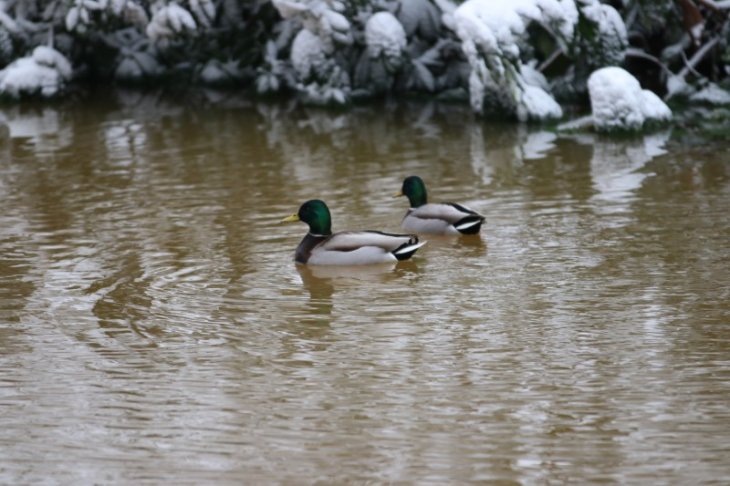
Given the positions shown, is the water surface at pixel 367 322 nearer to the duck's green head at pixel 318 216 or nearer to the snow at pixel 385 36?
the duck's green head at pixel 318 216

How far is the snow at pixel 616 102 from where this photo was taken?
1541 centimetres

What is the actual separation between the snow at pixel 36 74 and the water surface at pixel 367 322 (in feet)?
14.3

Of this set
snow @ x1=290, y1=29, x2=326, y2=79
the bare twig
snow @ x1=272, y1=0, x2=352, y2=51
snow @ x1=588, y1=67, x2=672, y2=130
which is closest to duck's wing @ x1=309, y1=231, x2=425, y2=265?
snow @ x1=588, y1=67, x2=672, y2=130

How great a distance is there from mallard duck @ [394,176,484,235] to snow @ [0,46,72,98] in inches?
352

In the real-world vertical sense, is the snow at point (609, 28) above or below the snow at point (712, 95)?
above

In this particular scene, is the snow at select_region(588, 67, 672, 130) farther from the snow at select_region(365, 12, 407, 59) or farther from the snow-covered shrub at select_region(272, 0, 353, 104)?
the snow-covered shrub at select_region(272, 0, 353, 104)

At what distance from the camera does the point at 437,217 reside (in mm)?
11211

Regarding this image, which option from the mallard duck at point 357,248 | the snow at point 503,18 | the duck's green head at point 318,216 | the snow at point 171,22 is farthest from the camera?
the snow at point 171,22

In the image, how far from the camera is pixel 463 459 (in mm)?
6457

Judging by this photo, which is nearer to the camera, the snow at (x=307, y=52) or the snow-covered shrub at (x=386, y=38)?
the snow-covered shrub at (x=386, y=38)

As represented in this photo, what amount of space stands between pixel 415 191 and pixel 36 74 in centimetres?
910

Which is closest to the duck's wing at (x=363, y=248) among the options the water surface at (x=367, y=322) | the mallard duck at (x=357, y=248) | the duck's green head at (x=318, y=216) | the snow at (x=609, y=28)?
the mallard duck at (x=357, y=248)

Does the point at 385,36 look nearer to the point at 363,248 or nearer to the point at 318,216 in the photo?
the point at 318,216

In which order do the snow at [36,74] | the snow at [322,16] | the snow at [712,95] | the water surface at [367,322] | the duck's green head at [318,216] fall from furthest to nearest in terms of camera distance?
the snow at [36,74] → the snow at [322,16] → the snow at [712,95] → the duck's green head at [318,216] → the water surface at [367,322]
